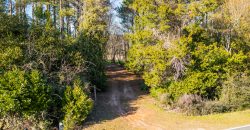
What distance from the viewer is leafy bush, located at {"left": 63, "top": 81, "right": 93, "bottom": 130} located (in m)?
17.0

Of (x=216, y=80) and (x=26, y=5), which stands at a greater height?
(x=26, y=5)

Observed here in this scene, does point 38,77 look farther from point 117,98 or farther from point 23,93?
point 117,98

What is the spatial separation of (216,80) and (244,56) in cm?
299

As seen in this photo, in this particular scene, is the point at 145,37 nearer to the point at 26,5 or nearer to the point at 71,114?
the point at 71,114

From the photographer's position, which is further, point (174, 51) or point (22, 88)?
point (174, 51)

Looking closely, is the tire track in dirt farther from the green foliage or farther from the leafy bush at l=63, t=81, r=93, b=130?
the green foliage

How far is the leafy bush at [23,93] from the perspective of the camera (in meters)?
15.1

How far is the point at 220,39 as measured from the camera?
25203 millimetres

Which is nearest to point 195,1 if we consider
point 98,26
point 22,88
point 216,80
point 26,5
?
point 216,80

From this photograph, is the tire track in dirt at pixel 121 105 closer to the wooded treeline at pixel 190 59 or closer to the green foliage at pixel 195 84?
the wooded treeline at pixel 190 59

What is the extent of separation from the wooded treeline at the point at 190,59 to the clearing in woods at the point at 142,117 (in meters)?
1.57

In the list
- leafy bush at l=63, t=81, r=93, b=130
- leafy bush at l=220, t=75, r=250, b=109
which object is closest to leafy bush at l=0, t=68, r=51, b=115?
leafy bush at l=63, t=81, r=93, b=130

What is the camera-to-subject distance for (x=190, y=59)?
22.3m

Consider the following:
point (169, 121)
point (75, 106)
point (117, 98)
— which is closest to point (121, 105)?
point (117, 98)
